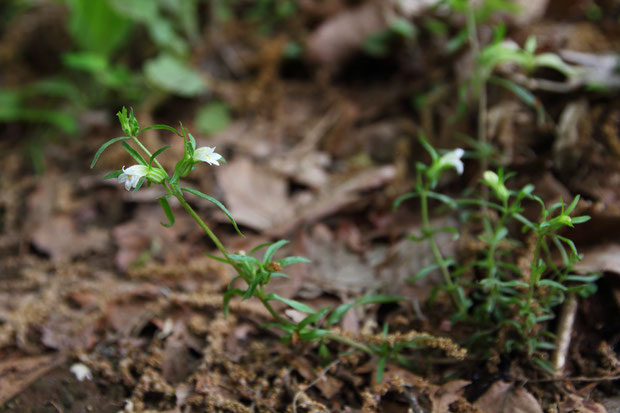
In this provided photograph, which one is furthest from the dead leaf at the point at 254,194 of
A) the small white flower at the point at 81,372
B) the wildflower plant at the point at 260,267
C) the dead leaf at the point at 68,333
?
the small white flower at the point at 81,372

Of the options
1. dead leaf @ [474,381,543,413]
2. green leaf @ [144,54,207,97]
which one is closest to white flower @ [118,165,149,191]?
dead leaf @ [474,381,543,413]

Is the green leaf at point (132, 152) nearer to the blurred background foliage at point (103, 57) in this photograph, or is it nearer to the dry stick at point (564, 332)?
the dry stick at point (564, 332)

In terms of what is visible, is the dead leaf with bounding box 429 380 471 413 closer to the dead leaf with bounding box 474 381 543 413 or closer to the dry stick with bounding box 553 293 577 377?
the dead leaf with bounding box 474 381 543 413

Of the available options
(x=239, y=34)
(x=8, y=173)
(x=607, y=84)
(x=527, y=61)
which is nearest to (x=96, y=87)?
(x=8, y=173)

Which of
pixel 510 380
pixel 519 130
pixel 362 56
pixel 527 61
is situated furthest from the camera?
pixel 362 56

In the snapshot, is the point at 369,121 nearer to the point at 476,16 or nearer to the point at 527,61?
the point at 476,16

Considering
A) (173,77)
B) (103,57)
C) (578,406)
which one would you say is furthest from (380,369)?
(103,57)

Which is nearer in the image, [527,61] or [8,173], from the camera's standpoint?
[527,61]
